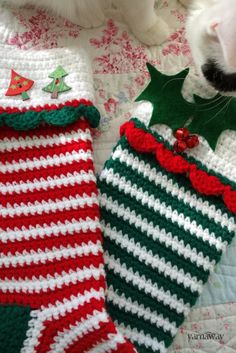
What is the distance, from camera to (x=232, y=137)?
998 mm

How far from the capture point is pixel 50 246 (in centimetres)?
91

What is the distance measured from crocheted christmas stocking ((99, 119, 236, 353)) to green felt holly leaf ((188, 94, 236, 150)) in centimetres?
7

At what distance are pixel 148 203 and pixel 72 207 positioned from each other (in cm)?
16

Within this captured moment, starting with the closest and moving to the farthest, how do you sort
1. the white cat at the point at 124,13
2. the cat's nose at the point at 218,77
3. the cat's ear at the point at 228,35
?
the cat's ear at the point at 228,35 → the cat's nose at the point at 218,77 → the white cat at the point at 124,13

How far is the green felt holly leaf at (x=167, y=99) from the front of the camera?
0.99 metres

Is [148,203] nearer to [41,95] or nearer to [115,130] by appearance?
[115,130]

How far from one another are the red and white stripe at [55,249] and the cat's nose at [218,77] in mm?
286

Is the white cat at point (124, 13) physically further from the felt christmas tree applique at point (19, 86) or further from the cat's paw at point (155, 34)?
the felt christmas tree applique at point (19, 86)

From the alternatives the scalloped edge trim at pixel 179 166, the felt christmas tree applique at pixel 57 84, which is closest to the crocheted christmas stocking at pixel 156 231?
the scalloped edge trim at pixel 179 166

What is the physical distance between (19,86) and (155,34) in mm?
338

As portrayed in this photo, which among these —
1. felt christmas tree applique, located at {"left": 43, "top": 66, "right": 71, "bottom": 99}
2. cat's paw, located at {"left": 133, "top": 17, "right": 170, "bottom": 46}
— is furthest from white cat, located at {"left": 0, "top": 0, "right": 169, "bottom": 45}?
felt christmas tree applique, located at {"left": 43, "top": 66, "right": 71, "bottom": 99}

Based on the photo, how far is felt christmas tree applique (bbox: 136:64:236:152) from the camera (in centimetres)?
99

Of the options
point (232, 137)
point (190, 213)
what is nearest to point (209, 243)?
point (190, 213)

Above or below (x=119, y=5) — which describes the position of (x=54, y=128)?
below
